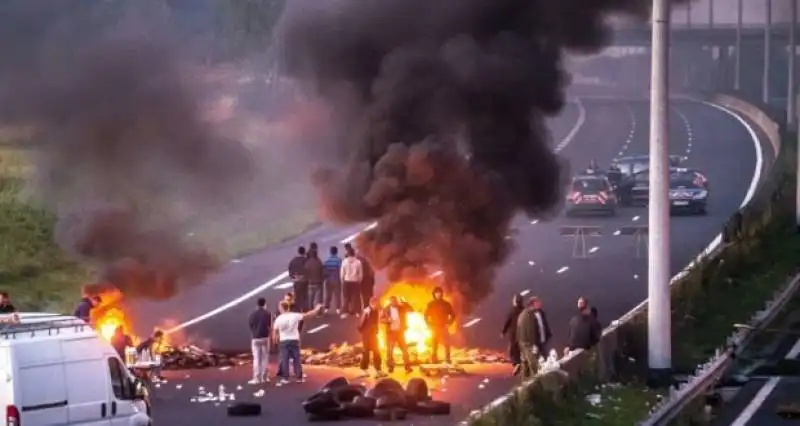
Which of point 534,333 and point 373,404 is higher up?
point 534,333

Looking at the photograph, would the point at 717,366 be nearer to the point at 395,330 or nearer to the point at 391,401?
the point at 391,401

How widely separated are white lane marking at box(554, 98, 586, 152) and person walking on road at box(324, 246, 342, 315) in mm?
30691

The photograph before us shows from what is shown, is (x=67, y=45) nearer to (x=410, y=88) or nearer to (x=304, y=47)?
(x=304, y=47)

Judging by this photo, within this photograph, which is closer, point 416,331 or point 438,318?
point 438,318

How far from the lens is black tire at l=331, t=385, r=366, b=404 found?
23719 millimetres

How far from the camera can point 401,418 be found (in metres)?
23.2

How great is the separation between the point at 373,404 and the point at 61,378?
635 cm

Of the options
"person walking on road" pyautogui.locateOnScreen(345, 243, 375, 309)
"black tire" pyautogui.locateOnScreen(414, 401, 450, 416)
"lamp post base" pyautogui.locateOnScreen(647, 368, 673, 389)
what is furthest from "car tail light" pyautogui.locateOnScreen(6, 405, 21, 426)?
"person walking on road" pyautogui.locateOnScreen(345, 243, 375, 309)

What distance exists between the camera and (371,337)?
2762 centimetres

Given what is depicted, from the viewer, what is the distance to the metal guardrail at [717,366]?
1969cm

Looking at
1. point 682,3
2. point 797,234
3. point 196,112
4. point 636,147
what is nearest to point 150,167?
point 196,112

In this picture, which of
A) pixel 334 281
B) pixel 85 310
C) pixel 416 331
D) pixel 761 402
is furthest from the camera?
pixel 334 281

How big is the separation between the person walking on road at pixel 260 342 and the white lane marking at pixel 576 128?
1521 inches

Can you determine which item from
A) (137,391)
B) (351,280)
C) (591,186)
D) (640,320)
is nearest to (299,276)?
(351,280)
